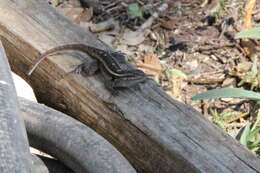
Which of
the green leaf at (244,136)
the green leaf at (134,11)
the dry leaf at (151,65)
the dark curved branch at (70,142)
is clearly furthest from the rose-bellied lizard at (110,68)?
the green leaf at (134,11)

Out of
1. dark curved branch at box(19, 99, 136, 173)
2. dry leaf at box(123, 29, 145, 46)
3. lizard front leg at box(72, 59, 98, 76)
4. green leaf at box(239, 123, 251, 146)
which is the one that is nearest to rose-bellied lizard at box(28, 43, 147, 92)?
lizard front leg at box(72, 59, 98, 76)

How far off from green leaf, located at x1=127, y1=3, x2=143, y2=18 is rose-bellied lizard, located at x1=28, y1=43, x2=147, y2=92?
127cm

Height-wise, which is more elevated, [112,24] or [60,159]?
[60,159]

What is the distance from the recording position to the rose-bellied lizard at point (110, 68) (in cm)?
225

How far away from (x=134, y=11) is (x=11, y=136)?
2.09m

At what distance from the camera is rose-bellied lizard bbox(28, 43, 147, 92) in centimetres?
225

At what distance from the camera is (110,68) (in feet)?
8.17

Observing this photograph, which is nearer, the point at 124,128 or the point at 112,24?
the point at 124,128

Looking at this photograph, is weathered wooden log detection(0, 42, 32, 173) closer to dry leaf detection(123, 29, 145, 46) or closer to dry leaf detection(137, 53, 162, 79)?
dry leaf detection(137, 53, 162, 79)

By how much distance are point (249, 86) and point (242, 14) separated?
1.97 ft

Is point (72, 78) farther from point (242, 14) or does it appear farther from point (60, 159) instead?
point (242, 14)

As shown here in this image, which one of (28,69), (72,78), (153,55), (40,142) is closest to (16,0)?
(28,69)

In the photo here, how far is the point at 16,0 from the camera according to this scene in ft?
8.70

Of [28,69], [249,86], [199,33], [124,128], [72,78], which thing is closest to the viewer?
[124,128]
